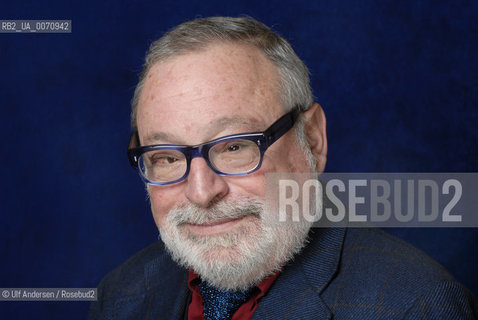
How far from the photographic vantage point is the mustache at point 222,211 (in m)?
1.80

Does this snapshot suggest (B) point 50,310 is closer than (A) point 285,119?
No

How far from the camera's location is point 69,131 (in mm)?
3377

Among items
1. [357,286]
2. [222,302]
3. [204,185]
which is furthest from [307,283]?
[204,185]

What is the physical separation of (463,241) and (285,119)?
1859 millimetres

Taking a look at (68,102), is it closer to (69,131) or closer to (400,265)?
(69,131)

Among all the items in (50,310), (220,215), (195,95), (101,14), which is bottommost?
(50,310)

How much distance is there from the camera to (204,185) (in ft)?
5.84

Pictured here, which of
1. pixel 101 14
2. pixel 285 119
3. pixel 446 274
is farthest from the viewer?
pixel 101 14

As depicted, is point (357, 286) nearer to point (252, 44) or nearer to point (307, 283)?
point (307, 283)

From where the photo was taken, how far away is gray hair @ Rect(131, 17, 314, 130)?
75.8 inches

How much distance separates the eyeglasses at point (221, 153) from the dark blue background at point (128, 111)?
141 cm

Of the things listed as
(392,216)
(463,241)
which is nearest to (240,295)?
(392,216)

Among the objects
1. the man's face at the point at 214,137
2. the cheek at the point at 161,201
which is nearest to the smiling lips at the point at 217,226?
the man's face at the point at 214,137

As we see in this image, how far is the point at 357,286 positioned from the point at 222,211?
449mm
